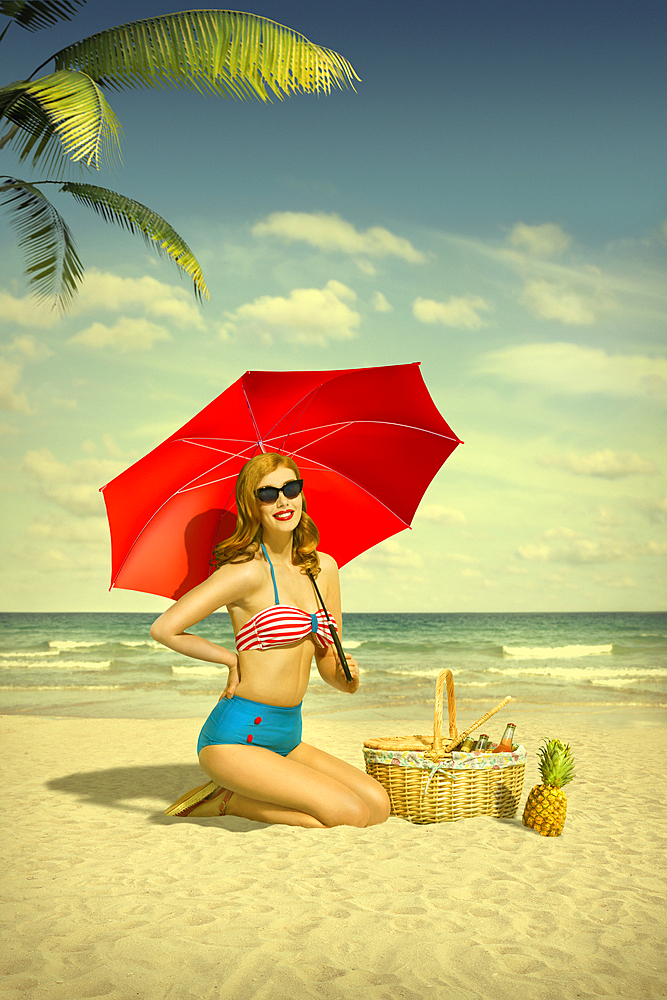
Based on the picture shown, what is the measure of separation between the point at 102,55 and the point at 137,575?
6772mm

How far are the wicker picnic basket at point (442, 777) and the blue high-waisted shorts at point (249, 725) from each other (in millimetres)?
688

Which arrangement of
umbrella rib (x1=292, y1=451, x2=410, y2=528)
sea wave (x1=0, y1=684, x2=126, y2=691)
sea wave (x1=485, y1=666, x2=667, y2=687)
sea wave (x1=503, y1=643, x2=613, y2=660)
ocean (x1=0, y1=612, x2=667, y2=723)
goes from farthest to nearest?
1. sea wave (x1=503, y1=643, x2=613, y2=660)
2. sea wave (x1=485, y1=666, x2=667, y2=687)
3. sea wave (x1=0, y1=684, x2=126, y2=691)
4. ocean (x1=0, y1=612, x2=667, y2=723)
5. umbrella rib (x1=292, y1=451, x2=410, y2=528)

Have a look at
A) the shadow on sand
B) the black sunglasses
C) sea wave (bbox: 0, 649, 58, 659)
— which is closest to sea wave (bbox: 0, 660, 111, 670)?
sea wave (bbox: 0, 649, 58, 659)

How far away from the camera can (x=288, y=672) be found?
4.44 metres

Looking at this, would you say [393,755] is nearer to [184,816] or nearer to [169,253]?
[184,816]

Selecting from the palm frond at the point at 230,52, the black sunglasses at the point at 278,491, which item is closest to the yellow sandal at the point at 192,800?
the black sunglasses at the point at 278,491

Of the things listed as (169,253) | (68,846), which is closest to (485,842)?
(68,846)

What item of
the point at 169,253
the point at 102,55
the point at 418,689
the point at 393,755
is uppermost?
the point at 102,55

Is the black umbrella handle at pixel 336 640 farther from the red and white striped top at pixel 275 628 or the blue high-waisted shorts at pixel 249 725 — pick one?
the blue high-waisted shorts at pixel 249 725

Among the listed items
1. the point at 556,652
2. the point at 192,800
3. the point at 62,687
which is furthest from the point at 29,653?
the point at 192,800

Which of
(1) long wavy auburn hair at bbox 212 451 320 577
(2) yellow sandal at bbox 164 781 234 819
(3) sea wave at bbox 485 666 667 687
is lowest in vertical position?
(3) sea wave at bbox 485 666 667 687

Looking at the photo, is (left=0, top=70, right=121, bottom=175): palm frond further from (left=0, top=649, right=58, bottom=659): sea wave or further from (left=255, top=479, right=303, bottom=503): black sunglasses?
(left=0, top=649, right=58, bottom=659): sea wave

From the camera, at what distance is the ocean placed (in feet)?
45.7

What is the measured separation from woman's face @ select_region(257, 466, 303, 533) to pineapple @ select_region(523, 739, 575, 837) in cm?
214
